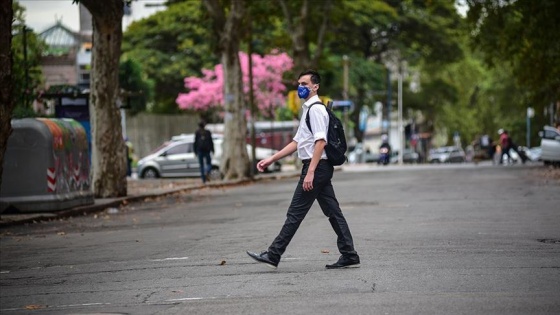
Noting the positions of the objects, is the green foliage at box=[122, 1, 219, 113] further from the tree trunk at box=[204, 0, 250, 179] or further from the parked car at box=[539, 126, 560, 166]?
the tree trunk at box=[204, 0, 250, 179]

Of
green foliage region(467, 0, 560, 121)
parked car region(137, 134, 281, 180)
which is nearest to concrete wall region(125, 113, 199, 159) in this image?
parked car region(137, 134, 281, 180)

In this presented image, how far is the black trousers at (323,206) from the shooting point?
468 inches

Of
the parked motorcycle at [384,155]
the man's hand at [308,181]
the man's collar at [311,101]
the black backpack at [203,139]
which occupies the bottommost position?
the parked motorcycle at [384,155]

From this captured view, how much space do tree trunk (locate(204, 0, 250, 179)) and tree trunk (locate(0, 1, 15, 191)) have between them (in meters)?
23.4

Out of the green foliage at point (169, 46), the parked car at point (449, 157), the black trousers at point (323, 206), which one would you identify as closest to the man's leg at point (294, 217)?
the black trousers at point (323, 206)

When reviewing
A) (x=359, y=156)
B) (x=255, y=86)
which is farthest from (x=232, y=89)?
(x=359, y=156)

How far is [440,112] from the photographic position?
3804 inches

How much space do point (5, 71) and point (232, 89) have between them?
2456 centimetres

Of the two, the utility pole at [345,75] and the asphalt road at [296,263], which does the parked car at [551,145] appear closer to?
the asphalt road at [296,263]

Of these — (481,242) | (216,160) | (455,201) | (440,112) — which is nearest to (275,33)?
(216,160)

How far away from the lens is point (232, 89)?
4112 cm

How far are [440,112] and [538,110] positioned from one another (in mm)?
51649

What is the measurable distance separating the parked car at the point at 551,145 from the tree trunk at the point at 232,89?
11.7 meters

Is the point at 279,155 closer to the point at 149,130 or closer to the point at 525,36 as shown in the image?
the point at 525,36
